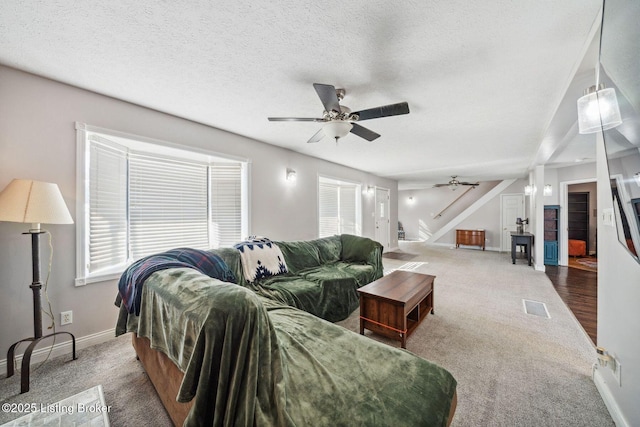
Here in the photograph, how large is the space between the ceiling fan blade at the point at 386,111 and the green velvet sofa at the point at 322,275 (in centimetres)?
188

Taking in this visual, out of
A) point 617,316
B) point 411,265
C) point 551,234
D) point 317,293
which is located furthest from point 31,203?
point 551,234

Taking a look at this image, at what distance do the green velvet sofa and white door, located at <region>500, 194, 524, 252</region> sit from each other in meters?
6.45

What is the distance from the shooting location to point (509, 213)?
25.1 feet

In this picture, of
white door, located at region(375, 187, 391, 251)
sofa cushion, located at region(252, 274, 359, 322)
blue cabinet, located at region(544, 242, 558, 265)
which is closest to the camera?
sofa cushion, located at region(252, 274, 359, 322)

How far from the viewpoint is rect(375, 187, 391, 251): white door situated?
23.8 feet

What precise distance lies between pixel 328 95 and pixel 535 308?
3812mm

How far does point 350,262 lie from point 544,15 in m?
3.24

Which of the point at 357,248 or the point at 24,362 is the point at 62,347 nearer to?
the point at 24,362

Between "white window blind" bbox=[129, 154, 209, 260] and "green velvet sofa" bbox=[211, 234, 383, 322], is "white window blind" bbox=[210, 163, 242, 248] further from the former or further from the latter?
"green velvet sofa" bbox=[211, 234, 383, 322]

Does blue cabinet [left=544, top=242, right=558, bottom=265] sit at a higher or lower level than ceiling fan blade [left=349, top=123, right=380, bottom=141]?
lower

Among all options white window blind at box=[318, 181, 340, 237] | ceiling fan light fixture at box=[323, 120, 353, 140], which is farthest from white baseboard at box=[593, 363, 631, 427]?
white window blind at box=[318, 181, 340, 237]

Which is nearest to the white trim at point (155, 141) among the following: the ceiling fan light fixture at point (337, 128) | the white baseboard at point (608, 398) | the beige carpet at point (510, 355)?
the ceiling fan light fixture at point (337, 128)

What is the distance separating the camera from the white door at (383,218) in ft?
23.8

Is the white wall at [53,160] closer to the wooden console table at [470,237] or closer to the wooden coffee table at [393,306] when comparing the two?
the wooden coffee table at [393,306]
